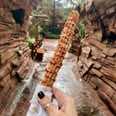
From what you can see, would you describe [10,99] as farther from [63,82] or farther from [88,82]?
[88,82]

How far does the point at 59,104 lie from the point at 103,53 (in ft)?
17.5

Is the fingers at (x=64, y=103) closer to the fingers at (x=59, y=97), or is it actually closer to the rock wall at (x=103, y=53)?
the fingers at (x=59, y=97)

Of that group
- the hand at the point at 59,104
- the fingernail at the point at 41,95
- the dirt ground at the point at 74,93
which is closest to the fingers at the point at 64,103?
the hand at the point at 59,104

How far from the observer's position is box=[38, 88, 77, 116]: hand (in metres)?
0.99

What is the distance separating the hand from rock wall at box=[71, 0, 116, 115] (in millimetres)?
4051

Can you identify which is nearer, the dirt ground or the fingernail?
the fingernail

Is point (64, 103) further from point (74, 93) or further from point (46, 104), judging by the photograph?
point (74, 93)

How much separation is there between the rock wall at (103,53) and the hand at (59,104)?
405cm

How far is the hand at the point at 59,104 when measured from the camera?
0.99m

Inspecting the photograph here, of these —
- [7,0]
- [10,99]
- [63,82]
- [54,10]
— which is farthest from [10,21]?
[54,10]

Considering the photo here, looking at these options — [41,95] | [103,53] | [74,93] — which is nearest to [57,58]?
[41,95]

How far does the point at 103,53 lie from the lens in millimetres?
6164

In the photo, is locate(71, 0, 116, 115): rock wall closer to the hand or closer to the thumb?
the hand

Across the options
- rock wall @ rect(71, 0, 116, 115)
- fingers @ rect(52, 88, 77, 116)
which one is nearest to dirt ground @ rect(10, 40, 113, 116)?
rock wall @ rect(71, 0, 116, 115)
